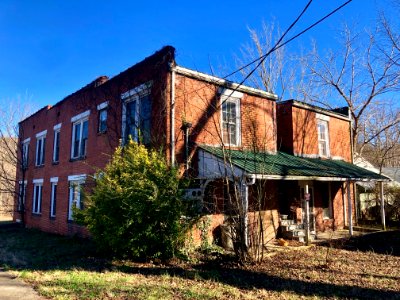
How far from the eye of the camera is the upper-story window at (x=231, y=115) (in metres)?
13.8

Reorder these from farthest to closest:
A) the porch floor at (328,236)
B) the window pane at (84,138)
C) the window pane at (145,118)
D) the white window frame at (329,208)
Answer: the white window frame at (329,208)
the window pane at (84,138)
the porch floor at (328,236)
the window pane at (145,118)

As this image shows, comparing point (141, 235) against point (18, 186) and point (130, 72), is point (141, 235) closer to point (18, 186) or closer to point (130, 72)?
point (130, 72)

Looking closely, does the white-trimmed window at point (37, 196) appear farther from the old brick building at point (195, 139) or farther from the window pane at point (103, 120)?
the window pane at point (103, 120)

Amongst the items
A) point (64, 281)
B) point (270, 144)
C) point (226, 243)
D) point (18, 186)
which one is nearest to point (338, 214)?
point (270, 144)

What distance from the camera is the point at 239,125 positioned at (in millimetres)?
14227

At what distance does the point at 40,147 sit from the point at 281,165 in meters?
14.8

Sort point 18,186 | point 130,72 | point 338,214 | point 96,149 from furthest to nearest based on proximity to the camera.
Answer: point 18,186 < point 338,214 < point 96,149 < point 130,72

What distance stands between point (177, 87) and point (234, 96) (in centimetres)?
275

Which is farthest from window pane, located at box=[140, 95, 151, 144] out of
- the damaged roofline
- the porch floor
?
the porch floor

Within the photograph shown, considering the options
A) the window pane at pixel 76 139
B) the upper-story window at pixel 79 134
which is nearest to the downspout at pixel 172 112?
the upper-story window at pixel 79 134

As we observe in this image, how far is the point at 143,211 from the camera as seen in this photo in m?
9.62

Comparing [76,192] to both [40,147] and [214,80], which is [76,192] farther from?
[214,80]

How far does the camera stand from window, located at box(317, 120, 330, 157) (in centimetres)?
1858

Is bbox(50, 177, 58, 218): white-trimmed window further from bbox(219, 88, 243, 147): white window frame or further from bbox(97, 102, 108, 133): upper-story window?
bbox(219, 88, 243, 147): white window frame
